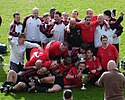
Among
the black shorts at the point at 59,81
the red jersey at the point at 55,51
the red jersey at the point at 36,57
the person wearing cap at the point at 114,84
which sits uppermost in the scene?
the red jersey at the point at 55,51

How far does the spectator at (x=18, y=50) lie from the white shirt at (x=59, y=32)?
0.65 m

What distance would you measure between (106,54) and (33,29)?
8.71 ft

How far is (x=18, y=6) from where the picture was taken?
24.2 m

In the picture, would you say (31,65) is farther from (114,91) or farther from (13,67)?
(114,91)

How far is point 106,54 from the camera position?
12281mm

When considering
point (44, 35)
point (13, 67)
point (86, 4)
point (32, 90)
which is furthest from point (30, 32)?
point (86, 4)

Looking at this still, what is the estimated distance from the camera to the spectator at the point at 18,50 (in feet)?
40.9

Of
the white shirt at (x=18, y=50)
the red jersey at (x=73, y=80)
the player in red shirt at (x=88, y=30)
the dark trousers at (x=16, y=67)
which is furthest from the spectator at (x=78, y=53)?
the dark trousers at (x=16, y=67)

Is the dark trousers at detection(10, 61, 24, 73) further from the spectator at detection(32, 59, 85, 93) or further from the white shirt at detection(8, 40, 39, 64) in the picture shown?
the spectator at detection(32, 59, 85, 93)

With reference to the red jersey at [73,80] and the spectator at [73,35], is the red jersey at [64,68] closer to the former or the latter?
the red jersey at [73,80]

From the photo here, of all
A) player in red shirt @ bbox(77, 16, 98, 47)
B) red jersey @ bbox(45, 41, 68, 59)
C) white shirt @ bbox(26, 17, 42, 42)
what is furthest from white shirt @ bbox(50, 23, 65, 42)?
white shirt @ bbox(26, 17, 42, 42)

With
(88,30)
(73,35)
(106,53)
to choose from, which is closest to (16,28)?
(73,35)

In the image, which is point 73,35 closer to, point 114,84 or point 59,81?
point 59,81

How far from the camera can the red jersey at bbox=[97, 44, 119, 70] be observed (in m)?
12.2
